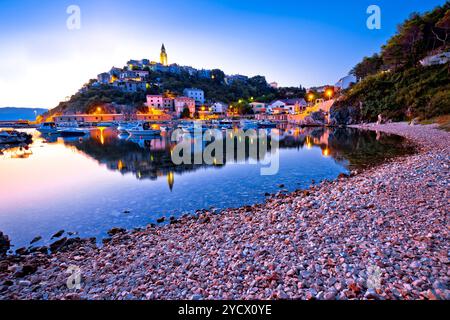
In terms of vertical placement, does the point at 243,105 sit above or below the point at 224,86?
below

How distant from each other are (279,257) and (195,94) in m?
131

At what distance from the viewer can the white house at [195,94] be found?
12835 centimetres

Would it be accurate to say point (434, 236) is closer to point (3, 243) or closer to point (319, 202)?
point (319, 202)

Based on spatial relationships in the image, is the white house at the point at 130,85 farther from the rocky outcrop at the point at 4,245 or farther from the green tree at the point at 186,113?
the rocky outcrop at the point at 4,245

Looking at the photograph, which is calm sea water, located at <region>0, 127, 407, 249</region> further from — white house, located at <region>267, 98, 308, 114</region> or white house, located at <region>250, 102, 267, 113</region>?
white house, located at <region>250, 102, 267, 113</region>

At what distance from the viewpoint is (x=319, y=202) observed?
884 centimetres

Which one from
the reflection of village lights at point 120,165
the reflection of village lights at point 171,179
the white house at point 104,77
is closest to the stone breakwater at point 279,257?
the reflection of village lights at point 171,179

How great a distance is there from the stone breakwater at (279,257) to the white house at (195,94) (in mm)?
124306

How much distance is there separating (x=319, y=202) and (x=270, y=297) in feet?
18.7

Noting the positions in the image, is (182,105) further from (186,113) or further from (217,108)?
(217,108)

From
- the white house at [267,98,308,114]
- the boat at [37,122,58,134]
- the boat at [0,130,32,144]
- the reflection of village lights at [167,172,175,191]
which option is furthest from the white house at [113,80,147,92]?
the reflection of village lights at [167,172,175,191]

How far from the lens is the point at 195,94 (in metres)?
130
